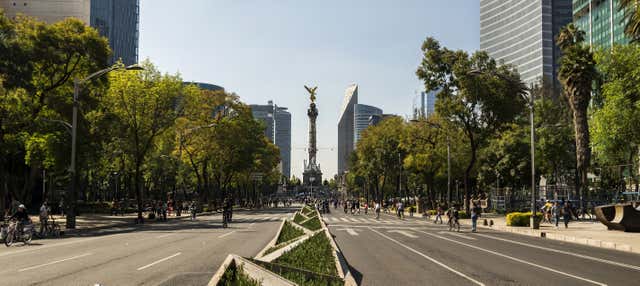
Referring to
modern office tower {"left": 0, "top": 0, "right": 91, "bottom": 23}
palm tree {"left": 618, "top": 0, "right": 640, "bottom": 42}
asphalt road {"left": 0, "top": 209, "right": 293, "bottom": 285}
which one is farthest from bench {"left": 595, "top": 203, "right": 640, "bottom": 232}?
modern office tower {"left": 0, "top": 0, "right": 91, "bottom": 23}

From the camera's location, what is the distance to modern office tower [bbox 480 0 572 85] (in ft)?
511

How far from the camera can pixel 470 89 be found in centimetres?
4622

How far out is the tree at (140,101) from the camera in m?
43.2

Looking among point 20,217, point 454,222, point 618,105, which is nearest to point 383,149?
point 618,105

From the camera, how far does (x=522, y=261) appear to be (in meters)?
16.9

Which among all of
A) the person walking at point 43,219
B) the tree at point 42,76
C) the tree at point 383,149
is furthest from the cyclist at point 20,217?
the tree at point 383,149

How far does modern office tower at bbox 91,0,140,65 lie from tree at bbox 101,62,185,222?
77.5 meters

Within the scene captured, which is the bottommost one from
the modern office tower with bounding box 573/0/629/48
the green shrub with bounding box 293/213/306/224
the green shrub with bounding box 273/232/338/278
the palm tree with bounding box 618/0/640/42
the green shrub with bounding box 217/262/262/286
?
the green shrub with bounding box 293/213/306/224

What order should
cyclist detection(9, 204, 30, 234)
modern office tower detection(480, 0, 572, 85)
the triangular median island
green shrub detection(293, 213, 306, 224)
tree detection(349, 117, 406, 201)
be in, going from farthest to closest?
modern office tower detection(480, 0, 572, 85)
tree detection(349, 117, 406, 201)
green shrub detection(293, 213, 306, 224)
cyclist detection(9, 204, 30, 234)
the triangular median island

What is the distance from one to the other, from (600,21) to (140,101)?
9517cm

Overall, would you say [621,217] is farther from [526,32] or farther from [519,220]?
[526,32]

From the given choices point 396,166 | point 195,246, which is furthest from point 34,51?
point 396,166

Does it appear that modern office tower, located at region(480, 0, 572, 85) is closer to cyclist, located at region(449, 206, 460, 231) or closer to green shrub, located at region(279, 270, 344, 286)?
cyclist, located at region(449, 206, 460, 231)

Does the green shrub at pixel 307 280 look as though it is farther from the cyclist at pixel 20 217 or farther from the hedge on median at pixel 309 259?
the cyclist at pixel 20 217
